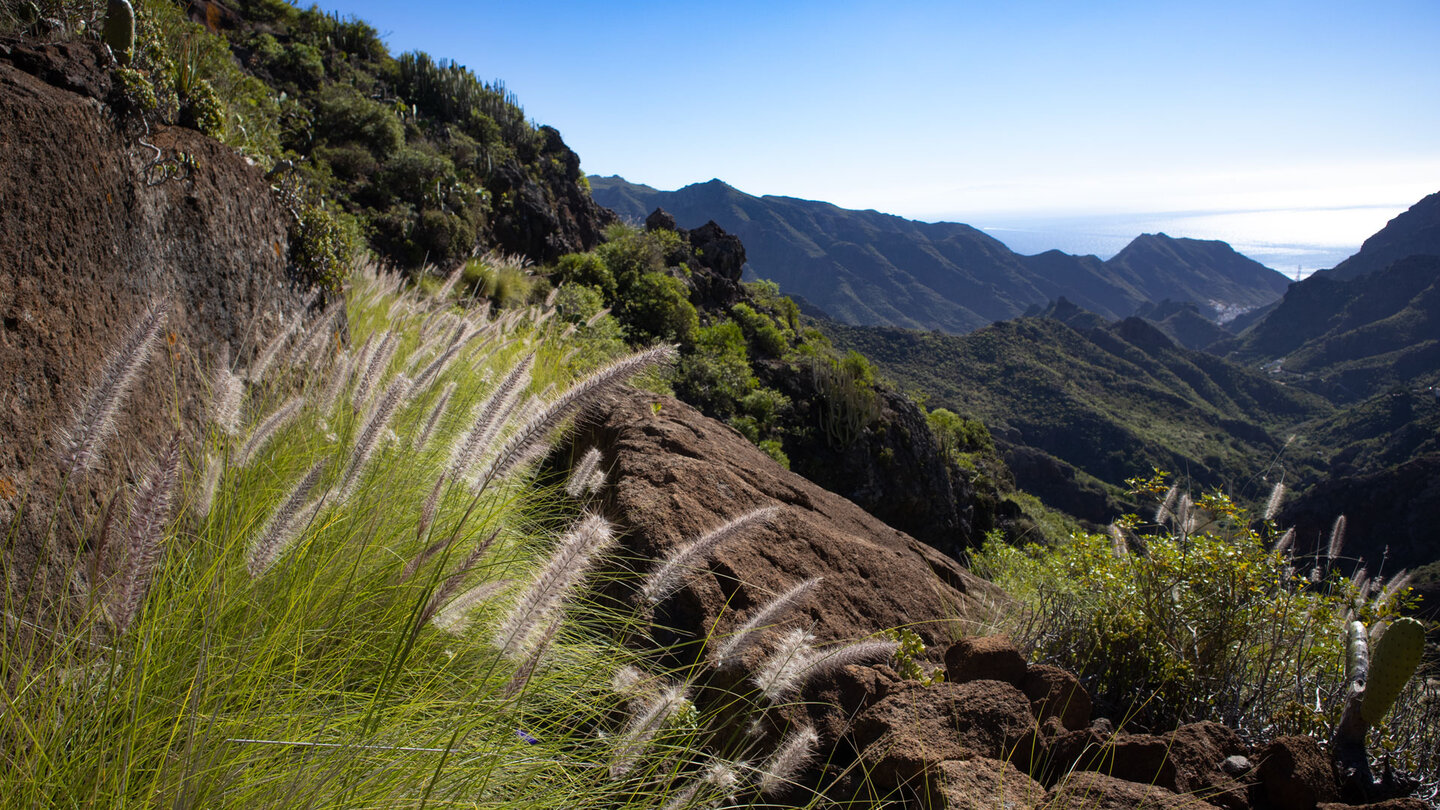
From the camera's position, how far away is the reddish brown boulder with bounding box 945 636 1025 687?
2.63m

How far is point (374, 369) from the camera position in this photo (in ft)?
8.34

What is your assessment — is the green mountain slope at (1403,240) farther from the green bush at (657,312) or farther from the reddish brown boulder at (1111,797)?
the reddish brown boulder at (1111,797)

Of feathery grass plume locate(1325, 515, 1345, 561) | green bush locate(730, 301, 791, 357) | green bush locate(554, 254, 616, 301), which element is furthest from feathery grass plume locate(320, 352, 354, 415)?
green bush locate(730, 301, 791, 357)

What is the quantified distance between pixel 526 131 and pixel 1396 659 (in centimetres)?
3063

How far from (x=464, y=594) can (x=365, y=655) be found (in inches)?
30.3

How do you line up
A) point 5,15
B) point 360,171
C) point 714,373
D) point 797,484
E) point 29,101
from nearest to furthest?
point 29,101, point 5,15, point 797,484, point 714,373, point 360,171

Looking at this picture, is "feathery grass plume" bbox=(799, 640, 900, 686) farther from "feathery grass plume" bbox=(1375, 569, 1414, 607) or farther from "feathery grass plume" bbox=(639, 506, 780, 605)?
"feathery grass plume" bbox=(1375, 569, 1414, 607)

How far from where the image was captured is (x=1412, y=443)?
4594cm

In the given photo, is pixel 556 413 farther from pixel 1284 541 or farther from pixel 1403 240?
pixel 1403 240

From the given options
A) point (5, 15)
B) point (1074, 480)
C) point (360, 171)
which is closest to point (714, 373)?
point (5, 15)

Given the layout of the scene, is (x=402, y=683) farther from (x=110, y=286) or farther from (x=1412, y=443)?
(x=1412, y=443)

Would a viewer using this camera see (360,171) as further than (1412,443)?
No

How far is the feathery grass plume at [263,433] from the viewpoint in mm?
1877

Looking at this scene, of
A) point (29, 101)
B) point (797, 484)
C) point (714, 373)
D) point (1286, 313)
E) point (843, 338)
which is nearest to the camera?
point (29, 101)
